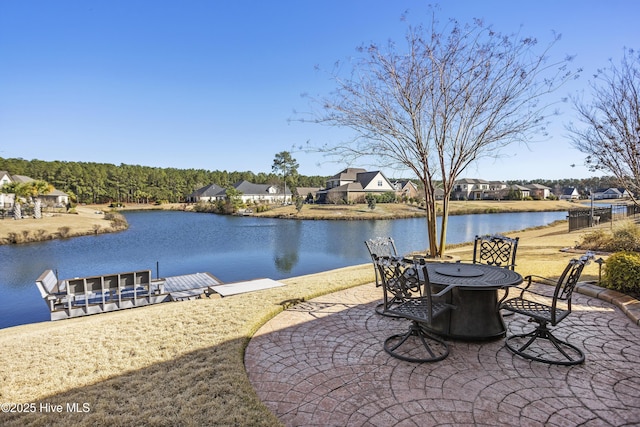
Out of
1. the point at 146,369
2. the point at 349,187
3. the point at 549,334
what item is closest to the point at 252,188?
the point at 349,187

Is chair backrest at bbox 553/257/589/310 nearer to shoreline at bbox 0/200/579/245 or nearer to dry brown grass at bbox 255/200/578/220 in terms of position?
shoreline at bbox 0/200/579/245

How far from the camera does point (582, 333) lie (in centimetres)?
411

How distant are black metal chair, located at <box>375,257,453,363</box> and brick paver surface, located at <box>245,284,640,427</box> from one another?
0.13m

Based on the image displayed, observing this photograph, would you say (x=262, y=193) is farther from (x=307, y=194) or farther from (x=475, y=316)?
(x=475, y=316)

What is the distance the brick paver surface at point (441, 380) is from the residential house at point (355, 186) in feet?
142

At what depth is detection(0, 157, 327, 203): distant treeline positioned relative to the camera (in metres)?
58.0

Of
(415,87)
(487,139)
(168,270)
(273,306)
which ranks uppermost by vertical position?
(415,87)

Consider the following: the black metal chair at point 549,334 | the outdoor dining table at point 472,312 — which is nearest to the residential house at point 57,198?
the outdoor dining table at point 472,312

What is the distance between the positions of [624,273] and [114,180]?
243 feet

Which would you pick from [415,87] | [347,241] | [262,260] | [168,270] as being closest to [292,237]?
[347,241]

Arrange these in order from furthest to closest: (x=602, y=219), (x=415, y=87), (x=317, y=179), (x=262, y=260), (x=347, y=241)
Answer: (x=317, y=179), (x=347, y=241), (x=602, y=219), (x=262, y=260), (x=415, y=87)

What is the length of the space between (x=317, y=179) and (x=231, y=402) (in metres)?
86.0

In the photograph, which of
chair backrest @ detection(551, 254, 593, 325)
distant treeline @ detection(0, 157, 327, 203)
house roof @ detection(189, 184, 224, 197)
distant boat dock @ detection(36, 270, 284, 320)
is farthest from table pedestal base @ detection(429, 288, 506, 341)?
house roof @ detection(189, 184, 224, 197)

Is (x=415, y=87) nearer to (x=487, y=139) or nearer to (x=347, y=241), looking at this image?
(x=487, y=139)
